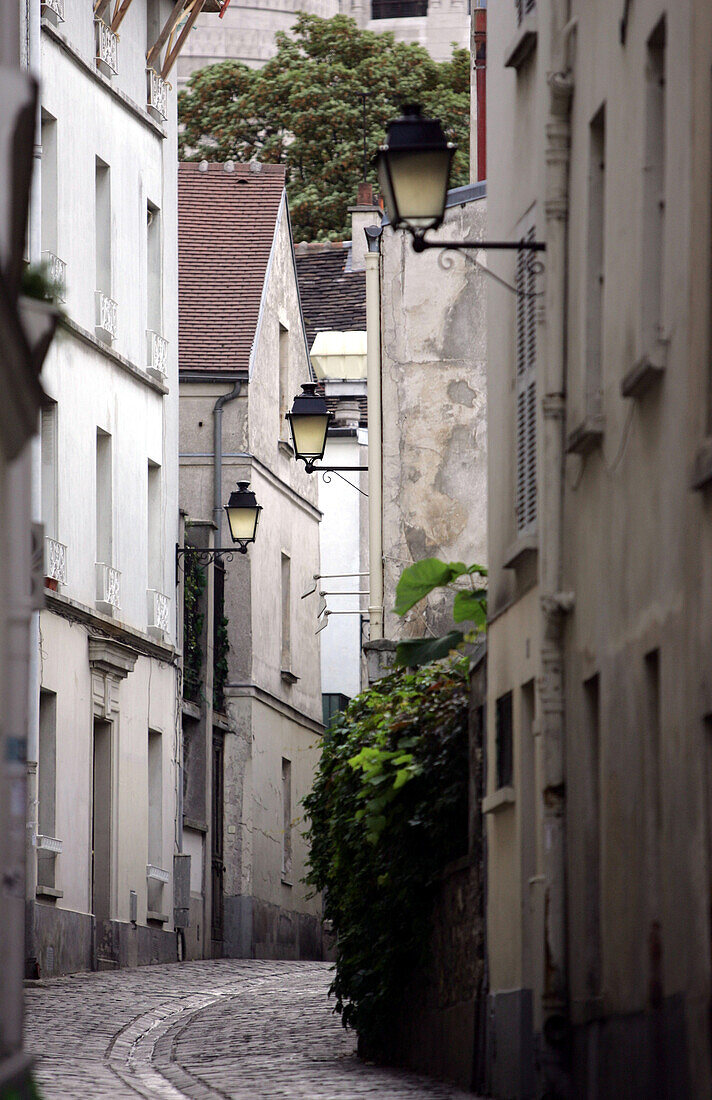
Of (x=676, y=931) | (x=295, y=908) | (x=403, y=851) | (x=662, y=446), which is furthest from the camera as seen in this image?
(x=295, y=908)

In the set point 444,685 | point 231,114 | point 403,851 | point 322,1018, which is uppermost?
point 231,114

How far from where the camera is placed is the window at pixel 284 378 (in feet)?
117

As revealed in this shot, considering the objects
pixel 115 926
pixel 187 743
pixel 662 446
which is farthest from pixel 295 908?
pixel 662 446

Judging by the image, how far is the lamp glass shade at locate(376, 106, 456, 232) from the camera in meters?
11.2

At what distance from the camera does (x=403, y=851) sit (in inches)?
563

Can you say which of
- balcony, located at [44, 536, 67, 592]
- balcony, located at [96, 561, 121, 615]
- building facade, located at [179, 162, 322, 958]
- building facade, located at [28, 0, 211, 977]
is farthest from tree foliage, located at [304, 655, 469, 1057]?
building facade, located at [179, 162, 322, 958]

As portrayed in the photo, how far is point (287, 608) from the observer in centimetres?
3644

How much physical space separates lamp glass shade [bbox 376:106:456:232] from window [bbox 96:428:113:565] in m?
15.7

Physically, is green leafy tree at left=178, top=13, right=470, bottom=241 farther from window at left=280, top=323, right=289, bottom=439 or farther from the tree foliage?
the tree foliage

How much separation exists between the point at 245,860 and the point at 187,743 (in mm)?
2489

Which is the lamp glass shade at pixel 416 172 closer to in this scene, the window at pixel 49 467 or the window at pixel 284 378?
the window at pixel 49 467

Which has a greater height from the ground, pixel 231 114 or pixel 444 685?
pixel 231 114

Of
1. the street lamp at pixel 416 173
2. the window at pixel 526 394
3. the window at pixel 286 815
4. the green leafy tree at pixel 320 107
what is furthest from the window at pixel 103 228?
the green leafy tree at pixel 320 107

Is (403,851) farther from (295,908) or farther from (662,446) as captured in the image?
(295,908)
